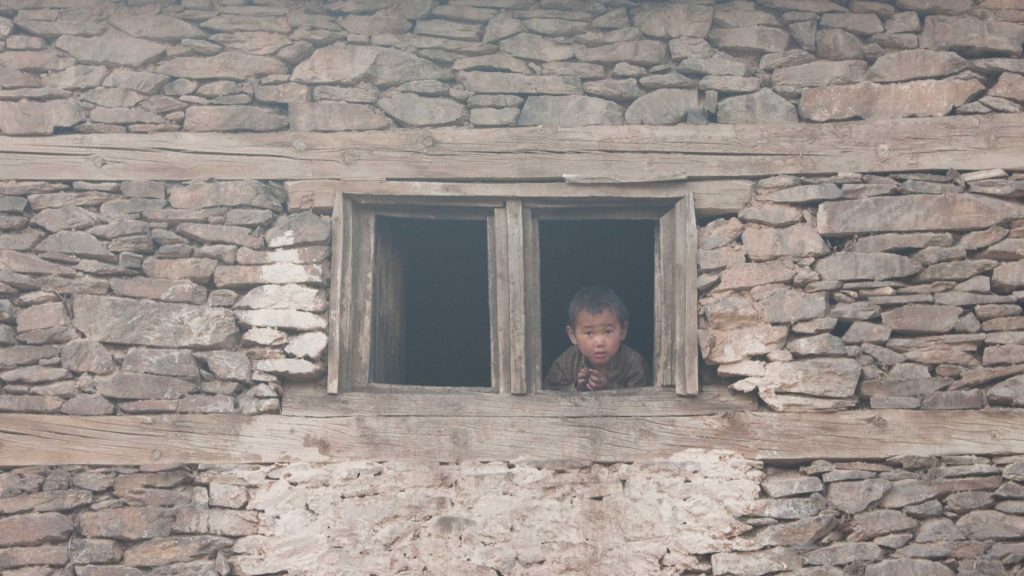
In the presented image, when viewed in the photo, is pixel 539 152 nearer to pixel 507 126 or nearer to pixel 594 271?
pixel 507 126

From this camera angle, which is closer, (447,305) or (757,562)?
(757,562)

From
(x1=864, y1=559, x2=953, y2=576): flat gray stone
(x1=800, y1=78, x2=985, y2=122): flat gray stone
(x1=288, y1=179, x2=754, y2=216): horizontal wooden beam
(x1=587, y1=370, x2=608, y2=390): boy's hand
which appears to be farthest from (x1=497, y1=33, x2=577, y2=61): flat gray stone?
(x1=864, y1=559, x2=953, y2=576): flat gray stone

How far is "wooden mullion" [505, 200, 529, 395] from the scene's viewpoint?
17.7 ft

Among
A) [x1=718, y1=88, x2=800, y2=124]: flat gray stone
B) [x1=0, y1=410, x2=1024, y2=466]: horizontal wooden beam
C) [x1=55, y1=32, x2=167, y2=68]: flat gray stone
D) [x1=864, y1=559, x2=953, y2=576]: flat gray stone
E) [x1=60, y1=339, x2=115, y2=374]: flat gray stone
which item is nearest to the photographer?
[x1=864, y1=559, x2=953, y2=576]: flat gray stone

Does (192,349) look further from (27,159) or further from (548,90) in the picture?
(548,90)

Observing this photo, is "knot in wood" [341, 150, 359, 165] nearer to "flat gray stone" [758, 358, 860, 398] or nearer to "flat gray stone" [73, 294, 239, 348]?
"flat gray stone" [73, 294, 239, 348]

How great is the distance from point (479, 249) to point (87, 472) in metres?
3.64

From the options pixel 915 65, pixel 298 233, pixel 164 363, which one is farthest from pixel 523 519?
pixel 915 65

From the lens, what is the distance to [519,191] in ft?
17.9

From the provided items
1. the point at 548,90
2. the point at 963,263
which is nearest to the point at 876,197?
the point at 963,263

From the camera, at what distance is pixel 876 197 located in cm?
536

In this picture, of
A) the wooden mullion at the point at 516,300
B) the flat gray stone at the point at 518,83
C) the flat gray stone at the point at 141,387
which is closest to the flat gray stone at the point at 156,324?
the flat gray stone at the point at 141,387

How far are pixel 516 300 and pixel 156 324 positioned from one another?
1.60m

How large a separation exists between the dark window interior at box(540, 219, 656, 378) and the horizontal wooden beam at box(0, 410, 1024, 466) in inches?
108
